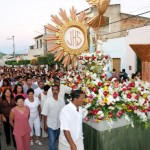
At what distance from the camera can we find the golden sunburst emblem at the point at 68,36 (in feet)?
18.3

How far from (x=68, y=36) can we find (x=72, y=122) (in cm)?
262

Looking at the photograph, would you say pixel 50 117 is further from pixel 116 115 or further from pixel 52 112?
pixel 116 115

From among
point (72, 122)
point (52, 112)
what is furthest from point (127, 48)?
point (72, 122)

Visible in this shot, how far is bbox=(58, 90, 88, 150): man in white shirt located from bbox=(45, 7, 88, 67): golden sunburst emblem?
6.78 feet

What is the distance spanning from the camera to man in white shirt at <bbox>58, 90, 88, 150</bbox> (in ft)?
11.8

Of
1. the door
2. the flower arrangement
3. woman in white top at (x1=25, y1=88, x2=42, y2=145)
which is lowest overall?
woman in white top at (x1=25, y1=88, x2=42, y2=145)

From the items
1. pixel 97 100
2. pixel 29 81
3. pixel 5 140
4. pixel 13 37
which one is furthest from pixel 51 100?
pixel 13 37

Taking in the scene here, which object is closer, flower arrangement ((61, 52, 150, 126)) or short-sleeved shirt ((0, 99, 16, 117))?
flower arrangement ((61, 52, 150, 126))

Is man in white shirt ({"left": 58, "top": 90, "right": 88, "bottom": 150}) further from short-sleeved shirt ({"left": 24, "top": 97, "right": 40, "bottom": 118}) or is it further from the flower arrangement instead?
short-sleeved shirt ({"left": 24, "top": 97, "right": 40, "bottom": 118})

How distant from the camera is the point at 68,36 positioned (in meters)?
5.77

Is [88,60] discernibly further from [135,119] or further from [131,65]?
[131,65]

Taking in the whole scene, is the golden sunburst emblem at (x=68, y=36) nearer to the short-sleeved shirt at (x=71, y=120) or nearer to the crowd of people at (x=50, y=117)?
the crowd of people at (x=50, y=117)

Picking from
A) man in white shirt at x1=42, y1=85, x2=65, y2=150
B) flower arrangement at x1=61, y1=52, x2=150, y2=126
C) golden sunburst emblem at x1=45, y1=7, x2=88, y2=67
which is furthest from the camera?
golden sunburst emblem at x1=45, y1=7, x2=88, y2=67

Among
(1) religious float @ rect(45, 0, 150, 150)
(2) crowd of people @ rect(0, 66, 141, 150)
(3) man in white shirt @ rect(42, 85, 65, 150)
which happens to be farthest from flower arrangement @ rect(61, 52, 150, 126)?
(3) man in white shirt @ rect(42, 85, 65, 150)
